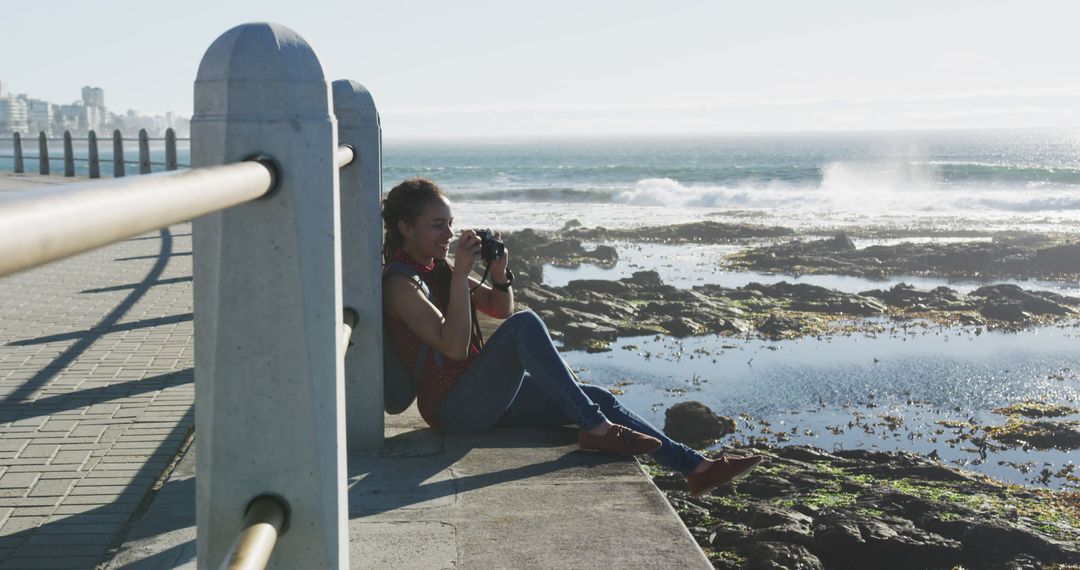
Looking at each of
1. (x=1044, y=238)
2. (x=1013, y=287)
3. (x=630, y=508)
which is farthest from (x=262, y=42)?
(x=1044, y=238)

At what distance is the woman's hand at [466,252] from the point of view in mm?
3980

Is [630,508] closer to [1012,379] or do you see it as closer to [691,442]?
[691,442]

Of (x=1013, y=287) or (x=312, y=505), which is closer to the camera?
(x=312, y=505)

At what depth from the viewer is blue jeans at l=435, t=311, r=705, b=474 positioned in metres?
4.33

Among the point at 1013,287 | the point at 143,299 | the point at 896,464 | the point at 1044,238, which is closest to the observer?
the point at 896,464

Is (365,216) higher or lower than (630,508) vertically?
higher

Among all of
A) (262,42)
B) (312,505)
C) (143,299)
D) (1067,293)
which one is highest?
(262,42)

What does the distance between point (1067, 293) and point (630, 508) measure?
647 inches

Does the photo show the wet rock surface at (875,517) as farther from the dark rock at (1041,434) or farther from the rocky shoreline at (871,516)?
the dark rock at (1041,434)

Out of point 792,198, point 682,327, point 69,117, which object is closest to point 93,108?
point 69,117

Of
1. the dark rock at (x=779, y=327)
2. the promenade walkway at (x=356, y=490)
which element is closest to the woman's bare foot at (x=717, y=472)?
the promenade walkway at (x=356, y=490)

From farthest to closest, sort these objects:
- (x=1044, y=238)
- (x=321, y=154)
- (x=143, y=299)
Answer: (x=1044, y=238)
(x=143, y=299)
(x=321, y=154)

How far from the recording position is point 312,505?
1406mm

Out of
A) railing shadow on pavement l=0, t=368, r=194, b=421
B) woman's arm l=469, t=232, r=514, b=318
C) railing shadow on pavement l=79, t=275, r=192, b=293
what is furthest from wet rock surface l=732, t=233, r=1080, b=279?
woman's arm l=469, t=232, r=514, b=318
